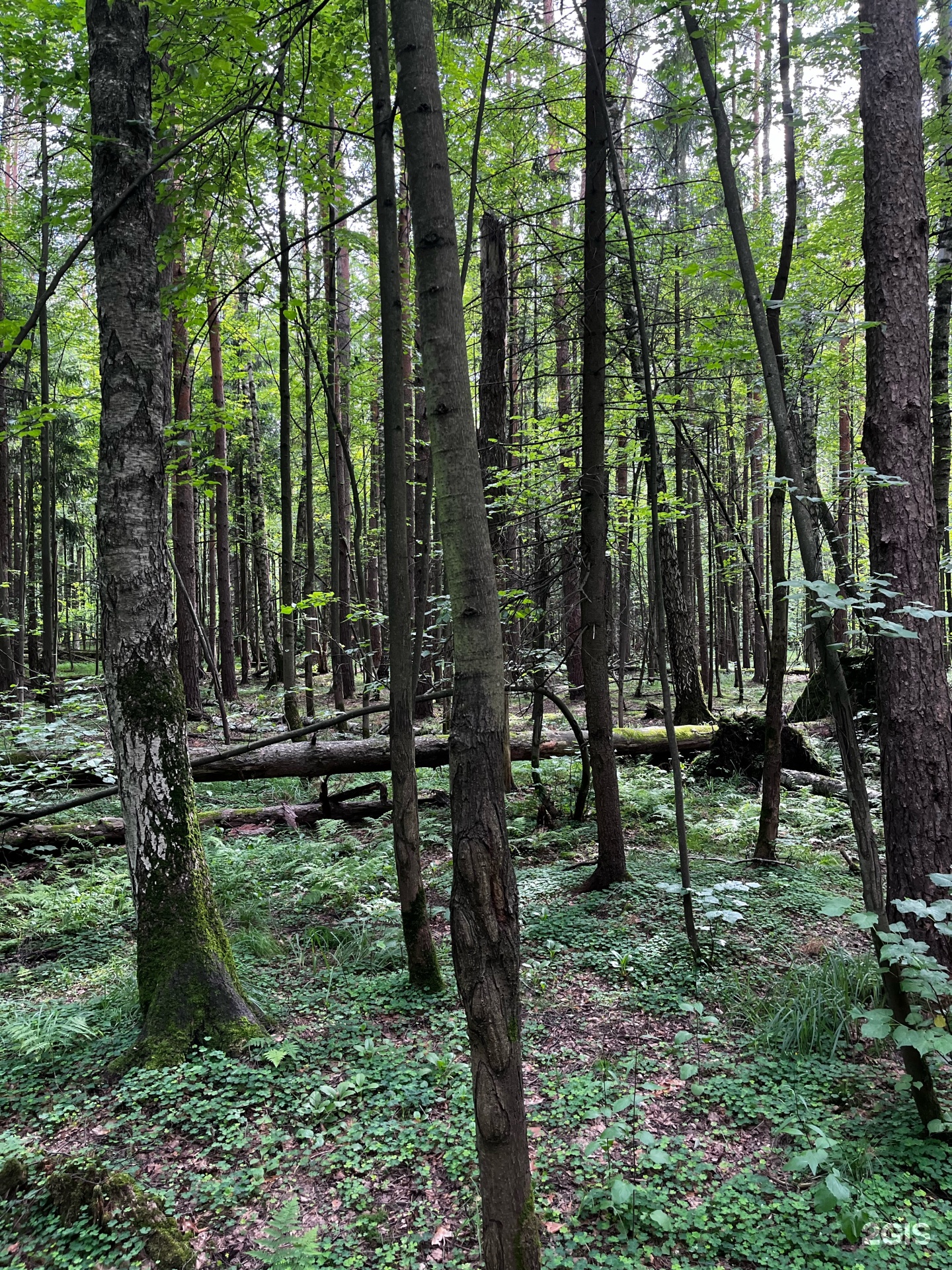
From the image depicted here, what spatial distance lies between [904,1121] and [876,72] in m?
5.46

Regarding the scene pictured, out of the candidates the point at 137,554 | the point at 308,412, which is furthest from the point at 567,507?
the point at 137,554

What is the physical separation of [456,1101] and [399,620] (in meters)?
2.51

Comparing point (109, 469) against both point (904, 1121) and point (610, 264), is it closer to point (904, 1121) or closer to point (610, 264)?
point (610, 264)

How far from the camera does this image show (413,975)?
434 cm

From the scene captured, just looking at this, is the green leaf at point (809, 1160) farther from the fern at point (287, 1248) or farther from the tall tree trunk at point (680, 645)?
the tall tree trunk at point (680, 645)

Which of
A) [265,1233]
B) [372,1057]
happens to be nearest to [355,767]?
[372,1057]

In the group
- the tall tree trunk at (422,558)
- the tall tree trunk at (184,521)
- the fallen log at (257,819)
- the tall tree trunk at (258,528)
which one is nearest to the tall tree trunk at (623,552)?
the tall tree trunk at (422,558)

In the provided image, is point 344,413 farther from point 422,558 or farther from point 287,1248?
point 287,1248

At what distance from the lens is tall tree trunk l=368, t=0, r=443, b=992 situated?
3.98 metres

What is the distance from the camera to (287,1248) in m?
2.29

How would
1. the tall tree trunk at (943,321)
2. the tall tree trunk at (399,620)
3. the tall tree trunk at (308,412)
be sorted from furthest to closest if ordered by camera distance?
the tall tree trunk at (943,321)
the tall tree trunk at (308,412)
the tall tree trunk at (399,620)

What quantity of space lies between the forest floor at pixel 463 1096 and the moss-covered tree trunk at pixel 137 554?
0.59 metres

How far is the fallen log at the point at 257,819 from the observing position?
692 cm

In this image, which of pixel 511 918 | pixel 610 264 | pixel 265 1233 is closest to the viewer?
pixel 511 918
